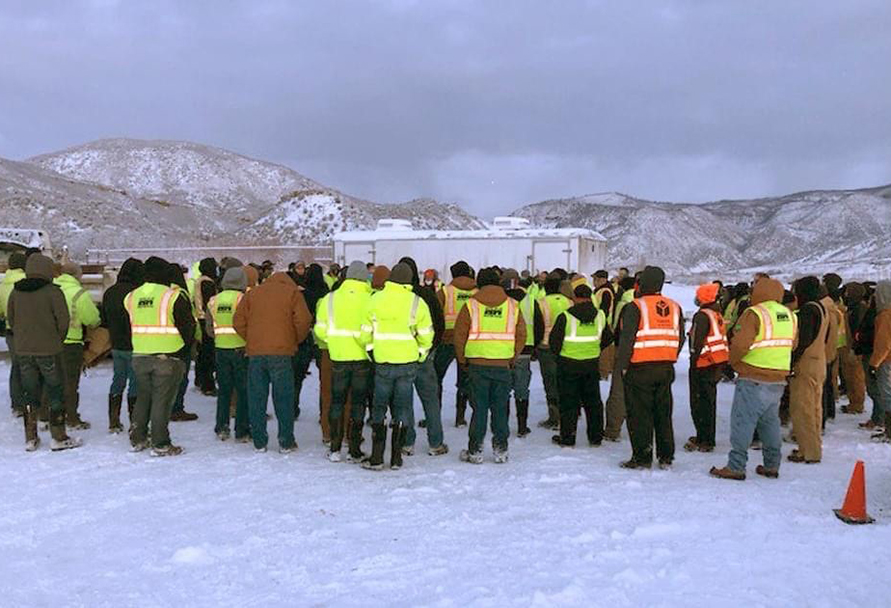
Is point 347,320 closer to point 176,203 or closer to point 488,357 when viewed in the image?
point 488,357

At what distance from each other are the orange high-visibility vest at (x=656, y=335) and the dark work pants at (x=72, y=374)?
6.12m

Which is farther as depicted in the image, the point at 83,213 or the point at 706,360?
the point at 83,213

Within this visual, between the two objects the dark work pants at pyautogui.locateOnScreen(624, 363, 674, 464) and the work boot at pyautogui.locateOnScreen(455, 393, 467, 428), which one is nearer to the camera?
the dark work pants at pyautogui.locateOnScreen(624, 363, 674, 464)

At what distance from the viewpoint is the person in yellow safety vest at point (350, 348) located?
22.1ft

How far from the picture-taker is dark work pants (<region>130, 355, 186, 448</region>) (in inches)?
270

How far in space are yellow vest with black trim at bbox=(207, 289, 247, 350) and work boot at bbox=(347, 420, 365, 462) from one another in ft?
5.55

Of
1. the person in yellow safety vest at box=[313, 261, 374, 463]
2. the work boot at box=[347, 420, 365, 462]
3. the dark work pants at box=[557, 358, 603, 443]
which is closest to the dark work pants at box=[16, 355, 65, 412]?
the person in yellow safety vest at box=[313, 261, 374, 463]

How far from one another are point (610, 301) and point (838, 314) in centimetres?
302

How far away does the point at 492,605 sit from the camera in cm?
380

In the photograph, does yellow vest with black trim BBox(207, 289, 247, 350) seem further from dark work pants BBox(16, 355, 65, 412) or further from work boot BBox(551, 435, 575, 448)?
work boot BBox(551, 435, 575, 448)

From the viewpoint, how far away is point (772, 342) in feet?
20.5

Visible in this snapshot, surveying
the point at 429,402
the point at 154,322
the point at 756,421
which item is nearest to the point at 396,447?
the point at 429,402

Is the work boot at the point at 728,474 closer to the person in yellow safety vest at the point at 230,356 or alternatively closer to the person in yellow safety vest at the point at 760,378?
the person in yellow safety vest at the point at 760,378

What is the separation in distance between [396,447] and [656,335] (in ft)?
8.89
